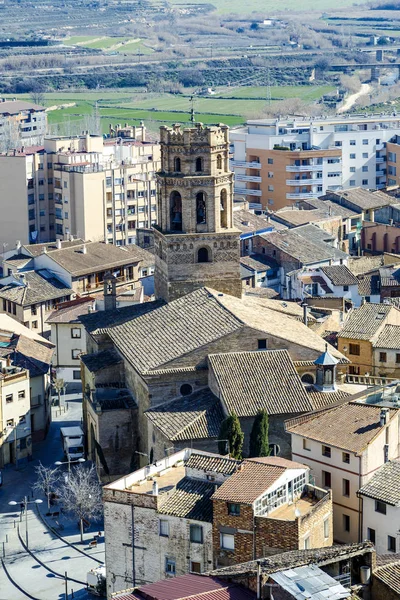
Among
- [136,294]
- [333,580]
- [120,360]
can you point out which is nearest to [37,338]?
[136,294]

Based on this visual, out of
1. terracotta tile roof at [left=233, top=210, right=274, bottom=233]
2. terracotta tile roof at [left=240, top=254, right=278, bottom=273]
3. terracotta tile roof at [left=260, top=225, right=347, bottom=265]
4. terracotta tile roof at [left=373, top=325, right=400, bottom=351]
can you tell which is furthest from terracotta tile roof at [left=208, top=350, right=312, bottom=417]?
terracotta tile roof at [left=233, top=210, right=274, bottom=233]

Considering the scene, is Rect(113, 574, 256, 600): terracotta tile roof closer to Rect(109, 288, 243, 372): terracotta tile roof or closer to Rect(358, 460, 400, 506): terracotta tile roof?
Rect(358, 460, 400, 506): terracotta tile roof

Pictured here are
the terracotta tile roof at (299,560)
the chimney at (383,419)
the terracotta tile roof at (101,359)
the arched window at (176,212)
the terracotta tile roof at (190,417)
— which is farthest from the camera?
the arched window at (176,212)

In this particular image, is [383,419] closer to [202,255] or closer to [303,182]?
[202,255]

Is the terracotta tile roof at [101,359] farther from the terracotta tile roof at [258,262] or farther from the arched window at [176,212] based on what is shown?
the terracotta tile roof at [258,262]

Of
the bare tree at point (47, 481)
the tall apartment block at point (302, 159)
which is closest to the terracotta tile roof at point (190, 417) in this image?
the bare tree at point (47, 481)

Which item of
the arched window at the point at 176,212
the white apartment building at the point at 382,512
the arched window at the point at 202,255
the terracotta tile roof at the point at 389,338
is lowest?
the white apartment building at the point at 382,512

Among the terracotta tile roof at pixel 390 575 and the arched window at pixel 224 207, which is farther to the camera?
the arched window at pixel 224 207

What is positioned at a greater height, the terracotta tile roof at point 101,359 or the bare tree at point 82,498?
the terracotta tile roof at point 101,359
